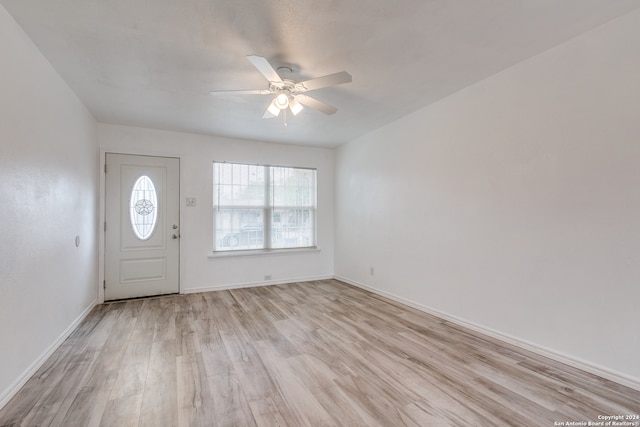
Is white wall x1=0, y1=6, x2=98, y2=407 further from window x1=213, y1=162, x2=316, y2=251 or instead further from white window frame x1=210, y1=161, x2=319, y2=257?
window x1=213, y1=162, x2=316, y2=251

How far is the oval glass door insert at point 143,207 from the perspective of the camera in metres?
4.37

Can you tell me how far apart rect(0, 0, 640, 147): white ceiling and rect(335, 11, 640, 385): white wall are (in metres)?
0.29

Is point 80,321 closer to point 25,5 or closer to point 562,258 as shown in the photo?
point 25,5

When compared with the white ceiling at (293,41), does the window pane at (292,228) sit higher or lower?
lower

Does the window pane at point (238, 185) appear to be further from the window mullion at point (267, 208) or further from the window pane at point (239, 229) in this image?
the window pane at point (239, 229)

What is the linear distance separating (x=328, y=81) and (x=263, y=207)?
10.7 feet

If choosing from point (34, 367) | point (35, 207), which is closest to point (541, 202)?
point (35, 207)

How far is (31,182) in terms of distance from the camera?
2.25 metres

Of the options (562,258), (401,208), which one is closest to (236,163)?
(401,208)

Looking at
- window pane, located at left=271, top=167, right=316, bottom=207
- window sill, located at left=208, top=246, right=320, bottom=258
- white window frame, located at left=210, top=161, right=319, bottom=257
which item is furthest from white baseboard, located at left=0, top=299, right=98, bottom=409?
window pane, located at left=271, top=167, right=316, bottom=207

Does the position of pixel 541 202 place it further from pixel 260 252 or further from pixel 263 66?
pixel 260 252

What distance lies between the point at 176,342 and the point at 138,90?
266 centimetres

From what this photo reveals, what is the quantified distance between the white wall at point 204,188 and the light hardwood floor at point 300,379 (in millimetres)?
1380

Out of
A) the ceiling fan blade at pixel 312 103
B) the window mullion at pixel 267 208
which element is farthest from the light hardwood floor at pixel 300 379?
the ceiling fan blade at pixel 312 103
